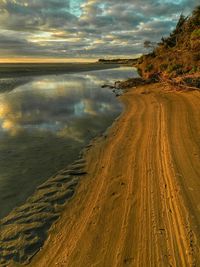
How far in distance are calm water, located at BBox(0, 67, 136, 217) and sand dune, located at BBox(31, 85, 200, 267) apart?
142 cm

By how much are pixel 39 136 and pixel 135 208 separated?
7.56m

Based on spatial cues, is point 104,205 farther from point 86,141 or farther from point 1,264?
point 86,141

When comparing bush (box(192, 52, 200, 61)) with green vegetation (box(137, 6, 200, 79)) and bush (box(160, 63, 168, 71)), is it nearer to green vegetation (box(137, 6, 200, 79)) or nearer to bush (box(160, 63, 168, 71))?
green vegetation (box(137, 6, 200, 79))

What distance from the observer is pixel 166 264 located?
4.71 m

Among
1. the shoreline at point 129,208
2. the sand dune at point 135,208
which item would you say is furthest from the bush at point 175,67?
the shoreline at point 129,208

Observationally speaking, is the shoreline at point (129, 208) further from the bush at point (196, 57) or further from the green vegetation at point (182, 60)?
the bush at point (196, 57)

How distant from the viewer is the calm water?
8288mm

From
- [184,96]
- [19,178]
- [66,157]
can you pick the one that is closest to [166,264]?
[19,178]

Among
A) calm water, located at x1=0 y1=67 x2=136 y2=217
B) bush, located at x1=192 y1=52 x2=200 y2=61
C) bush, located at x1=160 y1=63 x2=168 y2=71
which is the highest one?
bush, located at x1=192 y1=52 x2=200 y2=61

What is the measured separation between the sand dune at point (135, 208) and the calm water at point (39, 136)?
1419 mm

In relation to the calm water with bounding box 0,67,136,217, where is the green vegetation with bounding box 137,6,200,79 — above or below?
above

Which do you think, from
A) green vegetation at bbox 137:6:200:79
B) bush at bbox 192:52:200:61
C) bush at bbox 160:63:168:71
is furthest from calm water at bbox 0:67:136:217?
bush at bbox 160:63:168:71

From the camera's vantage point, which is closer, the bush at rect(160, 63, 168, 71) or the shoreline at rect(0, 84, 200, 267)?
the shoreline at rect(0, 84, 200, 267)

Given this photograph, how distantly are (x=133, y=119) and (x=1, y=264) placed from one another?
11.9 metres
